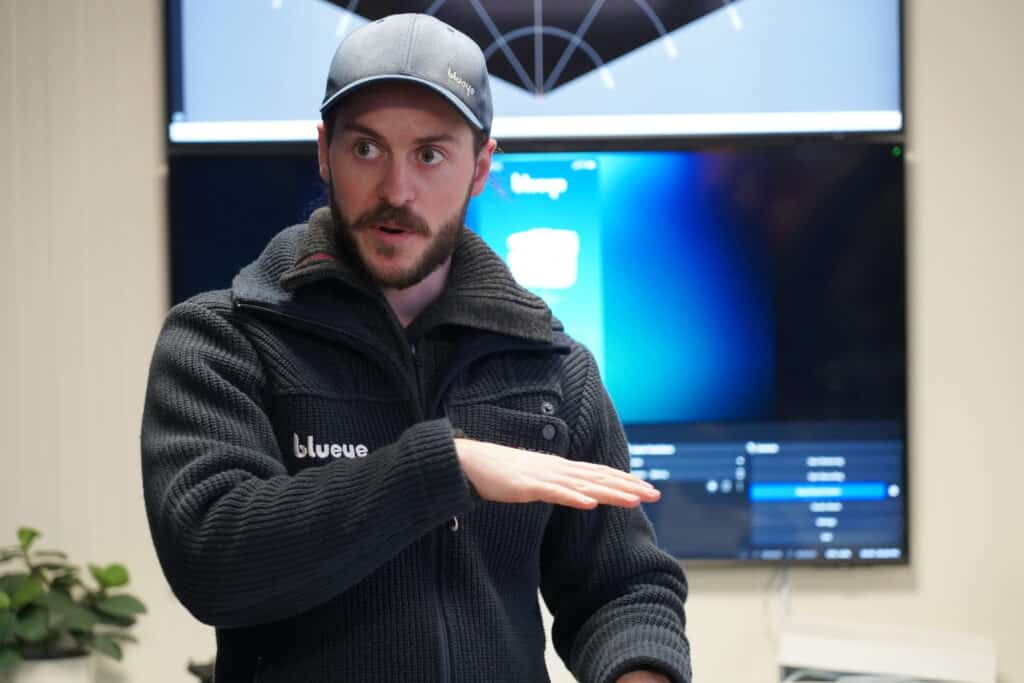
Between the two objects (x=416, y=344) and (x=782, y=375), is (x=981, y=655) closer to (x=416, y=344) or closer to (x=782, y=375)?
(x=782, y=375)

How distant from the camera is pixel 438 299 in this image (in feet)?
5.23

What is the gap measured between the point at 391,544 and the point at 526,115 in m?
2.31

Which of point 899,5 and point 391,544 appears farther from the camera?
point 899,5

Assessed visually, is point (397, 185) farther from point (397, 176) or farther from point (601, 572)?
point (601, 572)

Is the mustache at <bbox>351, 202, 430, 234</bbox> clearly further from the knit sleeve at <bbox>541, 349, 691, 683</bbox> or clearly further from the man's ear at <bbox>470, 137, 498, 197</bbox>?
the knit sleeve at <bbox>541, 349, 691, 683</bbox>

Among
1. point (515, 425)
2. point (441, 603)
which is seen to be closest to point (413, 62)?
point (515, 425)

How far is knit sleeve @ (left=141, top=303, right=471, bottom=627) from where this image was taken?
51.1 inches

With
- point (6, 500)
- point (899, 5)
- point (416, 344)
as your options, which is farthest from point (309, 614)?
point (899, 5)

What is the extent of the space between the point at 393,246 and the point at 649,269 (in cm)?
199

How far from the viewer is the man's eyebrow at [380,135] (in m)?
1.49

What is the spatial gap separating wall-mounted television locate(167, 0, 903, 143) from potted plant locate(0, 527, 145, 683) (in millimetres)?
1132

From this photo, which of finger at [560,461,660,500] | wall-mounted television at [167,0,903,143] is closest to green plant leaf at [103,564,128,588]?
wall-mounted television at [167,0,903,143]

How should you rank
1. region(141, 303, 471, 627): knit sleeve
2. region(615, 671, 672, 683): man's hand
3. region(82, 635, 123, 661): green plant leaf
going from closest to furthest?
region(141, 303, 471, 627): knit sleeve < region(615, 671, 672, 683): man's hand < region(82, 635, 123, 661): green plant leaf

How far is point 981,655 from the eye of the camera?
3.26m
